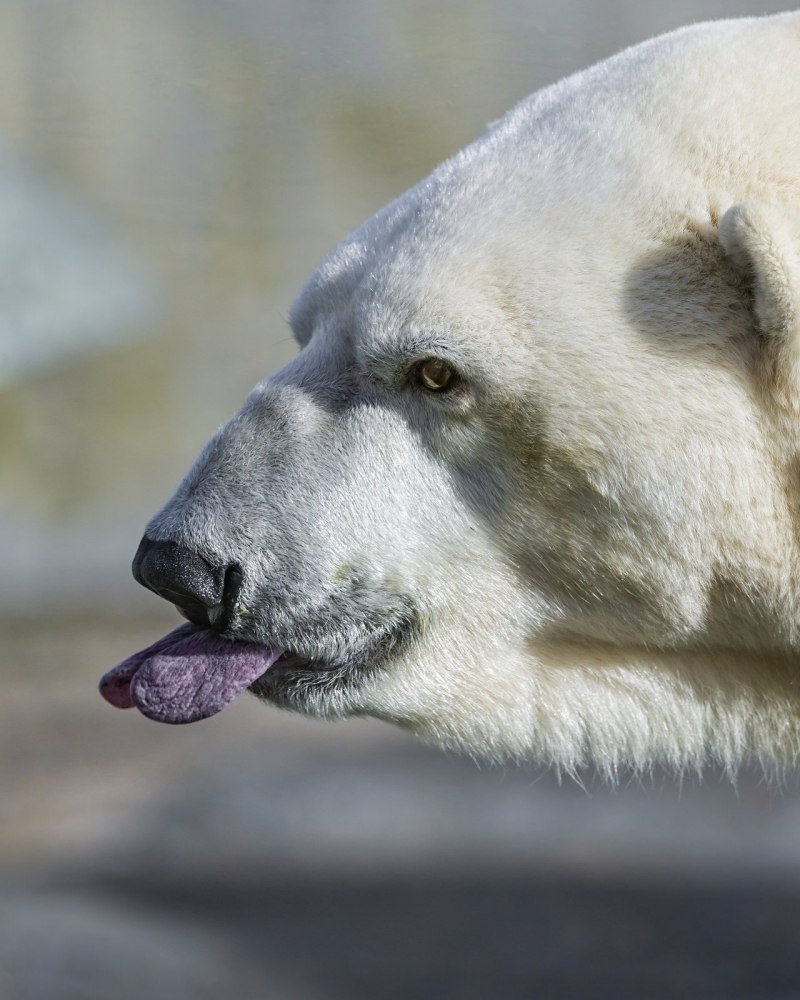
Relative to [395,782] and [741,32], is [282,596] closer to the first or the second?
[741,32]

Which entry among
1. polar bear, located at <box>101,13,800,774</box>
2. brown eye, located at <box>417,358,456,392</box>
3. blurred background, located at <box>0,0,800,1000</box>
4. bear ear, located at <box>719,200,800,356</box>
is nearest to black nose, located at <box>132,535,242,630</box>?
polar bear, located at <box>101,13,800,774</box>

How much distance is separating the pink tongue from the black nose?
0.13ft

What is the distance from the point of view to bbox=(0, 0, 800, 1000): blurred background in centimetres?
373

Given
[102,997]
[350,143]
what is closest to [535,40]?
[350,143]

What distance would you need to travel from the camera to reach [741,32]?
1192 mm

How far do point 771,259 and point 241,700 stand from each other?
460 centimetres

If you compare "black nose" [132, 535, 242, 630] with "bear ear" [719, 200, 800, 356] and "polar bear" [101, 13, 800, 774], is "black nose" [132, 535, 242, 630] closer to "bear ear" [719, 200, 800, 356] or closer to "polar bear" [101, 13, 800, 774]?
"polar bear" [101, 13, 800, 774]

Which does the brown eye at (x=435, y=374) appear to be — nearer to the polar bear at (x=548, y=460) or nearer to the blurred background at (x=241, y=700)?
the polar bear at (x=548, y=460)

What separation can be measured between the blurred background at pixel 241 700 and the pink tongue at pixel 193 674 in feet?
5.37

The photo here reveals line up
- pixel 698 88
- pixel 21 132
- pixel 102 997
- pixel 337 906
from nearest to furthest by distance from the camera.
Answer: pixel 698 88 → pixel 102 997 → pixel 337 906 → pixel 21 132

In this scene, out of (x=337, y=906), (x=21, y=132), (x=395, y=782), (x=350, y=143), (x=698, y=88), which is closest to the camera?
(x=698, y=88)

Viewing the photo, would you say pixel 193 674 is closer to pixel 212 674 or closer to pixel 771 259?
pixel 212 674

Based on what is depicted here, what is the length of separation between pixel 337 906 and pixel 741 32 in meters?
3.31

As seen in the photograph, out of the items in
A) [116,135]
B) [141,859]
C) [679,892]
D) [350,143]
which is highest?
[116,135]
